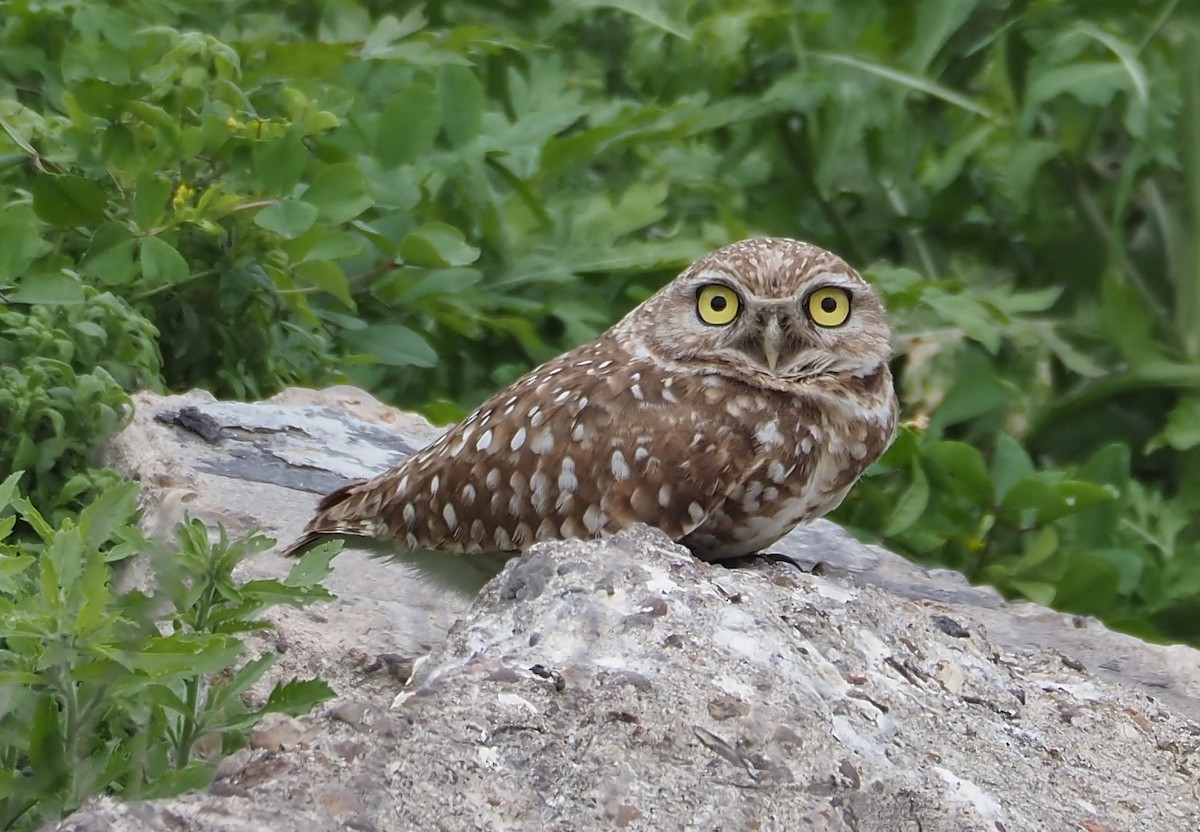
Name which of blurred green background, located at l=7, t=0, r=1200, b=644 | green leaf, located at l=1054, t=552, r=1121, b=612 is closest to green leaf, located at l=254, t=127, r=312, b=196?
blurred green background, located at l=7, t=0, r=1200, b=644

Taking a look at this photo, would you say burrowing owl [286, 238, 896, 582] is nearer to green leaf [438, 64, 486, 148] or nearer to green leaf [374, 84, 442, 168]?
green leaf [374, 84, 442, 168]

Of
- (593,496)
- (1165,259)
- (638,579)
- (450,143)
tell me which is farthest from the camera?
(1165,259)

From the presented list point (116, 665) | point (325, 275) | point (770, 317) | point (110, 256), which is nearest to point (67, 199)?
point (110, 256)

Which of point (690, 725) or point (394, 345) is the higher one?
point (394, 345)

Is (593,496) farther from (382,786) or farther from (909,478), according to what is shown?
(909,478)

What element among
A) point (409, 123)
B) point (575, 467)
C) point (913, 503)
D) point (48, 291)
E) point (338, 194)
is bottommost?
point (913, 503)

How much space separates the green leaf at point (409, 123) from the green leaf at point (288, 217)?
2.78 ft

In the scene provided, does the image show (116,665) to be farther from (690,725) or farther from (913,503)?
(913,503)

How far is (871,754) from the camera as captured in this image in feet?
6.90

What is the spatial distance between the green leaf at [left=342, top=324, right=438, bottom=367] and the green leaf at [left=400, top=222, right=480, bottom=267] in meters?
0.22

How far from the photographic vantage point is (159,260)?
3.86 meters

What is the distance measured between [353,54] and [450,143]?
0.45m

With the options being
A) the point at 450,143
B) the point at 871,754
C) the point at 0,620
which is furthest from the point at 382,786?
the point at 450,143

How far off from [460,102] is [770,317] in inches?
90.0
